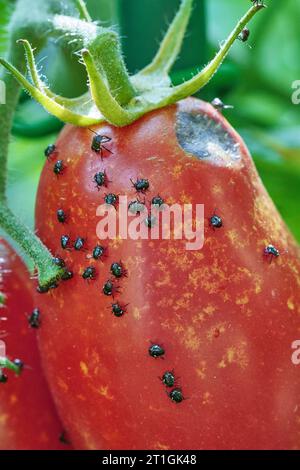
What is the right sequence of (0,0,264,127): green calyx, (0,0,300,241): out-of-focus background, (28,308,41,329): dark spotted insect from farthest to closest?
(0,0,300,241): out-of-focus background
(28,308,41,329): dark spotted insect
(0,0,264,127): green calyx

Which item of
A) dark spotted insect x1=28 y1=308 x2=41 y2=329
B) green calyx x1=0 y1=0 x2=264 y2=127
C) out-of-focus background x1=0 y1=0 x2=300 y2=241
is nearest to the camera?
green calyx x1=0 y1=0 x2=264 y2=127

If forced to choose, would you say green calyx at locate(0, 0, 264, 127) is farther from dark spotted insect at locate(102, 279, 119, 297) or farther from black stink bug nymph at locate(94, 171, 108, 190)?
dark spotted insect at locate(102, 279, 119, 297)

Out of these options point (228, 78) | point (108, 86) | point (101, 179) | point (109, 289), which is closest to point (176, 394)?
point (109, 289)

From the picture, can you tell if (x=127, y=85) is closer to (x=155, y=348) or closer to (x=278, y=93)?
(x=155, y=348)

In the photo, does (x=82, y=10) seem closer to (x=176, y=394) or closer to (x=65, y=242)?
(x=65, y=242)

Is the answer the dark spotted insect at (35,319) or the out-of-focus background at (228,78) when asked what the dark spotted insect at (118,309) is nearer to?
the dark spotted insect at (35,319)

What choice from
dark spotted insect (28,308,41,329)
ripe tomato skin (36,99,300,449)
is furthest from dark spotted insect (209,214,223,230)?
dark spotted insect (28,308,41,329)
